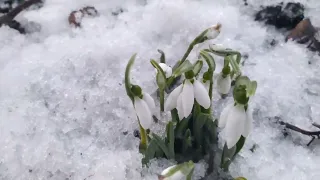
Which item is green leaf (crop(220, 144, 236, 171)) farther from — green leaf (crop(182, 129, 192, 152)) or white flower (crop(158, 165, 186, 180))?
white flower (crop(158, 165, 186, 180))

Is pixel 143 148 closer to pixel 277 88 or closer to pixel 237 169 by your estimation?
pixel 237 169

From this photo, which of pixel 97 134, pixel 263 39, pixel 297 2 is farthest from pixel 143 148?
pixel 297 2

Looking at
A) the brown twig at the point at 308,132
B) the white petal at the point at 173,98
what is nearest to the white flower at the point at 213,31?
the white petal at the point at 173,98

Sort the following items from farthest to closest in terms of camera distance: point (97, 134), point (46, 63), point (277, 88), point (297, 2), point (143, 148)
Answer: point (297, 2) < point (46, 63) < point (277, 88) < point (97, 134) < point (143, 148)

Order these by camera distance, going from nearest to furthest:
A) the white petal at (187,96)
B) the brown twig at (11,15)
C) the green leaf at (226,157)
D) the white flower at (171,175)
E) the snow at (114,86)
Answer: the white flower at (171,175), the white petal at (187,96), the green leaf at (226,157), the snow at (114,86), the brown twig at (11,15)

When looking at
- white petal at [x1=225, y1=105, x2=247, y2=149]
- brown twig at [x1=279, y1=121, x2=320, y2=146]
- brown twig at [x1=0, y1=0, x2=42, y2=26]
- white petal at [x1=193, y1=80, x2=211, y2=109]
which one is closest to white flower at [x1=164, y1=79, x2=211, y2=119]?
white petal at [x1=193, y1=80, x2=211, y2=109]

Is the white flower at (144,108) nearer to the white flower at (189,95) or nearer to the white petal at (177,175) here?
the white flower at (189,95)

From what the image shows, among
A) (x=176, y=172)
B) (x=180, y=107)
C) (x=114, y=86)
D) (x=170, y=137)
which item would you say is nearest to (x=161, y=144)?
(x=170, y=137)

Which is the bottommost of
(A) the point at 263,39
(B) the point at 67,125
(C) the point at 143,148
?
(B) the point at 67,125
